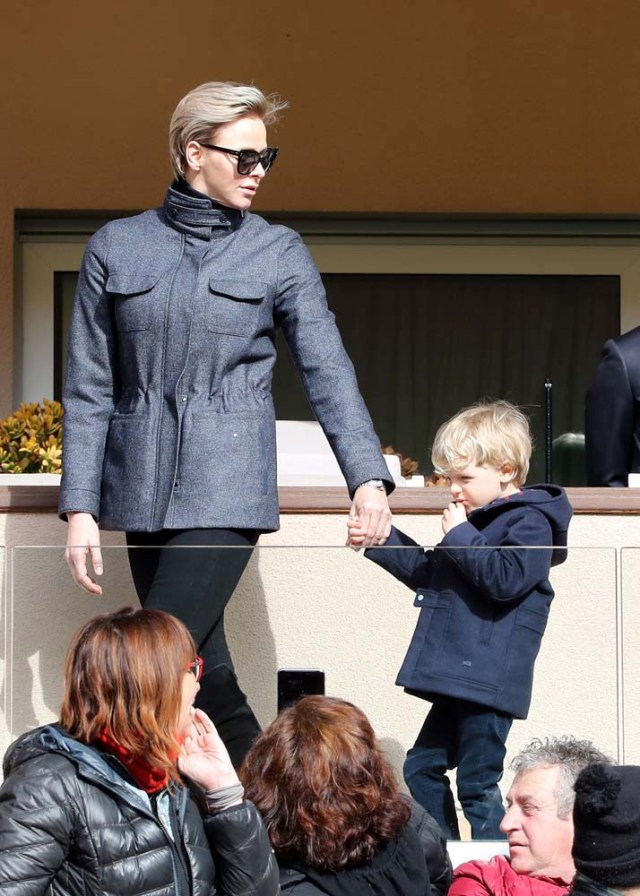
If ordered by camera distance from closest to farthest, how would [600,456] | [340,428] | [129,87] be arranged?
[340,428] < [600,456] < [129,87]

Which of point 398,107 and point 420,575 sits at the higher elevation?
point 398,107

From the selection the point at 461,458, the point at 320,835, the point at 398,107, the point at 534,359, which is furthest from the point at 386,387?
the point at 320,835

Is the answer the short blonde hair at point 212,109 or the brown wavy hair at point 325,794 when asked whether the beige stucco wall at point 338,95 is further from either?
the brown wavy hair at point 325,794

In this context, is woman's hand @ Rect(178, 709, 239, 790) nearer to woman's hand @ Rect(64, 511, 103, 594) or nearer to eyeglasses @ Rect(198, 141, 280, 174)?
woman's hand @ Rect(64, 511, 103, 594)

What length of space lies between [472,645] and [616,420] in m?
1.35

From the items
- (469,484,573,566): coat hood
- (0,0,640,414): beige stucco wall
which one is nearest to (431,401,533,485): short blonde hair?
(469,484,573,566): coat hood

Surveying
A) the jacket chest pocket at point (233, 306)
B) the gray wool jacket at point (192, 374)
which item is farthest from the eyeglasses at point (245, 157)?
the jacket chest pocket at point (233, 306)

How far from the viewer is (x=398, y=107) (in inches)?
274

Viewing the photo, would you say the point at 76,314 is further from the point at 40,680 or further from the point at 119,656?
the point at 119,656

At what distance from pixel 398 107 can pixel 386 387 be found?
1224 millimetres

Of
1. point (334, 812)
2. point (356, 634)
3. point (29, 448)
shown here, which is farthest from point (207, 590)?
point (29, 448)

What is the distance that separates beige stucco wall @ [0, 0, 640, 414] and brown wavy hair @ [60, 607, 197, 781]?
4.15 m

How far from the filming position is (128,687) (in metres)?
2.84

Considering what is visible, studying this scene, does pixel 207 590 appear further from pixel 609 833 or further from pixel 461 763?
pixel 609 833
